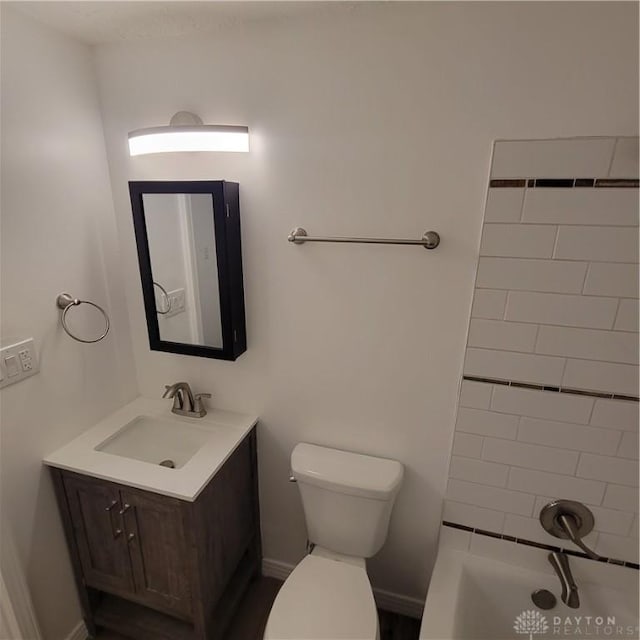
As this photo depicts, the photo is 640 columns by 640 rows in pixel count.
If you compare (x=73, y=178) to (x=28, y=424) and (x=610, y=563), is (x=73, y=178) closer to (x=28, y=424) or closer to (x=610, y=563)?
(x=28, y=424)

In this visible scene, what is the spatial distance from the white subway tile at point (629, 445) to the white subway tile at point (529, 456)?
0.13m

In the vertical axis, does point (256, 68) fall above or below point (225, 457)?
above

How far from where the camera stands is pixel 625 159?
3.43ft

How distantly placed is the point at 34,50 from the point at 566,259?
177cm

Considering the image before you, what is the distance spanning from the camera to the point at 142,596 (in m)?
1.51

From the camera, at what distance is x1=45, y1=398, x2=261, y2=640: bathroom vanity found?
1.35 meters

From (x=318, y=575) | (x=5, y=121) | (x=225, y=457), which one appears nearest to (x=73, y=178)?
(x=5, y=121)

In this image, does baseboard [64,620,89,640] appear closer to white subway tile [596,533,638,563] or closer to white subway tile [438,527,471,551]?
white subway tile [438,527,471,551]

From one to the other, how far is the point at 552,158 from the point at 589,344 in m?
0.56

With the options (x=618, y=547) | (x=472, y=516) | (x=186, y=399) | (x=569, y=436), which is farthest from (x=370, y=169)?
(x=618, y=547)

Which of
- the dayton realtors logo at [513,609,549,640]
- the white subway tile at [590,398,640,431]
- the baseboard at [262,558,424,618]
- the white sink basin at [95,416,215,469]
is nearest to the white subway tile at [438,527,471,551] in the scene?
the dayton realtors logo at [513,609,549,640]

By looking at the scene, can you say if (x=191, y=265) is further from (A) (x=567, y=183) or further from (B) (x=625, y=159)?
(B) (x=625, y=159)

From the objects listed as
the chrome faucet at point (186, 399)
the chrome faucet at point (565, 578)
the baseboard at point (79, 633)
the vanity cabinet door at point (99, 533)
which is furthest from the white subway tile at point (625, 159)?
the baseboard at point (79, 633)

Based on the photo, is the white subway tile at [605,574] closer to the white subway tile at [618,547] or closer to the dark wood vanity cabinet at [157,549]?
the white subway tile at [618,547]
